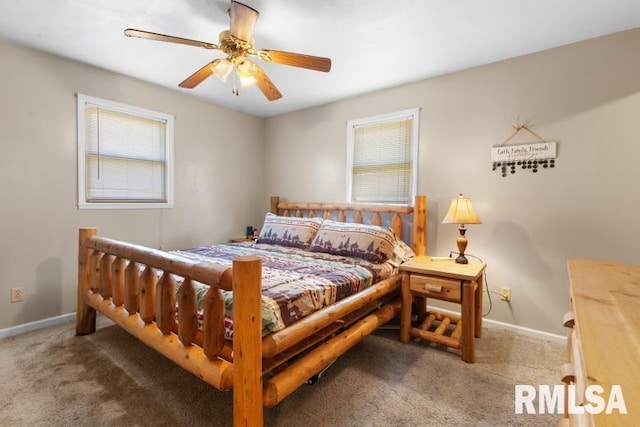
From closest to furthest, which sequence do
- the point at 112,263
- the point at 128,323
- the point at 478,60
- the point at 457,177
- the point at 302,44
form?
Answer: the point at 128,323 → the point at 112,263 → the point at 302,44 → the point at 478,60 → the point at 457,177

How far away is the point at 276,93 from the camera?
2.36 m

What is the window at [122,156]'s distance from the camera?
278cm

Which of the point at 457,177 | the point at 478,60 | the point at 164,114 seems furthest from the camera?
the point at 164,114

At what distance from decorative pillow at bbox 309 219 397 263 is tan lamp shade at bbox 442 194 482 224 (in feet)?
1.81

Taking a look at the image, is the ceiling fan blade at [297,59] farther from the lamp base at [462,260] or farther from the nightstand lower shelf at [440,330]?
the nightstand lower shelf at [440,330]

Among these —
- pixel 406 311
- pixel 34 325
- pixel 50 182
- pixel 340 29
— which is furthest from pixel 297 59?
pixel 34 325

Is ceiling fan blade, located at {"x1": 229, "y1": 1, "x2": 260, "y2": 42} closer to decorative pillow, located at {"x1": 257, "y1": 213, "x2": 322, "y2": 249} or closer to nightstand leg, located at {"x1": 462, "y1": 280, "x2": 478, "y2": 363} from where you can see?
decorative pillow, located at {"x1": 257, "y1": 213, "x2": 322, "y2": 249}

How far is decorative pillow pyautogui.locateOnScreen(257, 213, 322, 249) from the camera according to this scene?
306 centimetres

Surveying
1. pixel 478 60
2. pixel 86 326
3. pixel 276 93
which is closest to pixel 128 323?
pixel 86 326

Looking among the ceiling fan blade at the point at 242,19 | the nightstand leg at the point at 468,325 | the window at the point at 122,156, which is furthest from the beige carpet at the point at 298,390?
the ceiling fan blade at the point at 242,19

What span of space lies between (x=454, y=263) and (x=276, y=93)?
2.04 metres

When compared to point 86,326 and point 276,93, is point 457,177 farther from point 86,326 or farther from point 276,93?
point 86,326

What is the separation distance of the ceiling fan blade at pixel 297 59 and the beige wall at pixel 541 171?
1497 mm

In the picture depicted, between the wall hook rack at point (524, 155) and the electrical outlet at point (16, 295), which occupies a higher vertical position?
the wall hook rack at point (524, 155)
